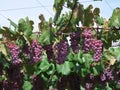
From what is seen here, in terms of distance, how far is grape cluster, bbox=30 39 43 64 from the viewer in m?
3.38

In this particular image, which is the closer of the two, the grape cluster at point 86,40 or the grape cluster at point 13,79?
the grape cluster at point 86,40

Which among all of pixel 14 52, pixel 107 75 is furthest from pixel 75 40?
pixel 14 52

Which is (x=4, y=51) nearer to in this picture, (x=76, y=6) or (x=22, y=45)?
(x=22, y=45)

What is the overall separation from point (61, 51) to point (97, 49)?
29 cm

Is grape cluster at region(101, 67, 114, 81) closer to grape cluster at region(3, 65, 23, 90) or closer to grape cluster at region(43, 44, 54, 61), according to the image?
grape cluster at region(43, 44, 54, 61)

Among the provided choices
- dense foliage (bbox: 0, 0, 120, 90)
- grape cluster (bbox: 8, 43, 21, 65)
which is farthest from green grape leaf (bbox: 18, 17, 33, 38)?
grape cluster (bbox: 8, 43, 21, 65)

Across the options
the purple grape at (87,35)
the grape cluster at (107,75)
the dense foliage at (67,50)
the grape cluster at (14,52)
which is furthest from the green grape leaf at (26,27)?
the grape cluster at (107,75)

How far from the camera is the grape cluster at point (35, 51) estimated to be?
3.38m

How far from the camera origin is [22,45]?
3.51m

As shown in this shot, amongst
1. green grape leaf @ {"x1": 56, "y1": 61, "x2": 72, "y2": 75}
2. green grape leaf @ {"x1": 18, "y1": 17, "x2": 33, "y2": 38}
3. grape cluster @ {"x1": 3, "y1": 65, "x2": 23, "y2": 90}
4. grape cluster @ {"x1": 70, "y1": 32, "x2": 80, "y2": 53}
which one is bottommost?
grape cluster @ {"x1": 3, "y1": 65, "x2": 23, "y2": 90}

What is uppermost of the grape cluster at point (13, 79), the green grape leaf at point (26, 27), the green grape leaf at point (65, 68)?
the green grape leaf at point (26, 27)

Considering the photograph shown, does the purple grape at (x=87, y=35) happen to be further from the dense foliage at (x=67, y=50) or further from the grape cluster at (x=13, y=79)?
the grape cluster at (x=13, y=79)

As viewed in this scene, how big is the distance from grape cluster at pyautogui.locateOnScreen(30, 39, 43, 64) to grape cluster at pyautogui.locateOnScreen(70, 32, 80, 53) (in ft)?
0.87

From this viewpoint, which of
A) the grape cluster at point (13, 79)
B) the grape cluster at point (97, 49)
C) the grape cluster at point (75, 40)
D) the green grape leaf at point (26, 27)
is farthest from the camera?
the grape cluster at point (13, 79)
